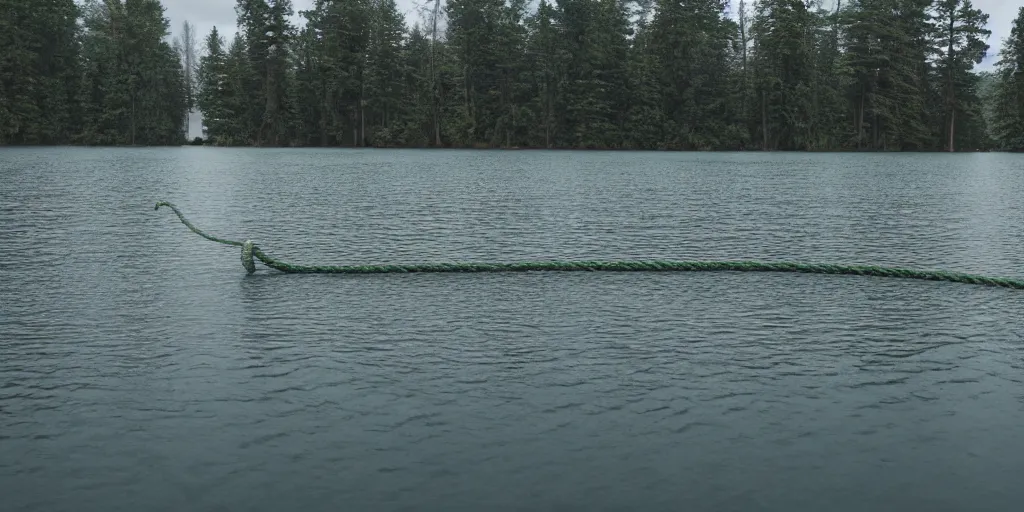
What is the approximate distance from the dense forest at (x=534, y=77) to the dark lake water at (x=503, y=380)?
9090cm

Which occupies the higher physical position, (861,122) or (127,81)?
(127,81)

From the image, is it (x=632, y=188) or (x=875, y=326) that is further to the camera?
(x=632, y=188)

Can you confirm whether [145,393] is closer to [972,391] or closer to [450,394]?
[450,394]

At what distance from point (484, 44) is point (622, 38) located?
48.4ft

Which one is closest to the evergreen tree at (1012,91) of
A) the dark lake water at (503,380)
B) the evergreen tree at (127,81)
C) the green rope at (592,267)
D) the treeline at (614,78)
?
the treeline at (614,78)

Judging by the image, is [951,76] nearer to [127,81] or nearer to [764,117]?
[764,117]

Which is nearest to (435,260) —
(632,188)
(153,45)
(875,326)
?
(875,326)

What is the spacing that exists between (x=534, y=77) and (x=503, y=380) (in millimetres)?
104463

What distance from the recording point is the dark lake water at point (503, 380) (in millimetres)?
6684

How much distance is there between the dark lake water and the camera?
6684 mm

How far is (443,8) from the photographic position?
115188 mm

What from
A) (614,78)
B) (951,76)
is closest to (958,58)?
(951,76)

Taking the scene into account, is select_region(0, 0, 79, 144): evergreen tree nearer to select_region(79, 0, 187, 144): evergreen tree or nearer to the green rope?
select_region(79, 0, 187, 144): evergreen tree

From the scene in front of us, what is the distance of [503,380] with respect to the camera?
907 cm
